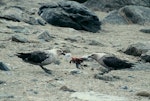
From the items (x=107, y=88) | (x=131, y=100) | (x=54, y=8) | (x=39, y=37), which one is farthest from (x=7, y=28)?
(x=131, y=100)

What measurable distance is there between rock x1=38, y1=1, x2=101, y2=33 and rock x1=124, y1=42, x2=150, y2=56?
4.47m

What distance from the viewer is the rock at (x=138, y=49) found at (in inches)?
597

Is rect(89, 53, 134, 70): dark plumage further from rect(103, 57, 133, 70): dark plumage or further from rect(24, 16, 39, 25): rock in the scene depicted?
rect(24, 16, 39, 25): rock

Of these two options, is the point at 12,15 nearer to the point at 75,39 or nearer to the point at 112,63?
the point at 75,39

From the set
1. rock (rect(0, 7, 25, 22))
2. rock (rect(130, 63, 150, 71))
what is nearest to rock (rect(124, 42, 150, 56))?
rock (rect(130, 63, 150, 71))

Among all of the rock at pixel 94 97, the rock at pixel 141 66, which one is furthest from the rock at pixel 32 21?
the rock at pixel 94 97

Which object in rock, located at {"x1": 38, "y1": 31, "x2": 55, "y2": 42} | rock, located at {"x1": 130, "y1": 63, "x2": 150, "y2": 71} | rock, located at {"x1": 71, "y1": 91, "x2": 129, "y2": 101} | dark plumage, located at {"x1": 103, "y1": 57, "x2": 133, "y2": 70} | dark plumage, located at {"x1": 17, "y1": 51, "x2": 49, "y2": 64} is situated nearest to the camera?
rock, located at {"x1": 71, "y1": 91, "x2": 129, "y2": 101}

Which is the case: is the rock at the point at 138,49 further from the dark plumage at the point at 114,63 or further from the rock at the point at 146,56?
the dark plumage at the point at 114,63

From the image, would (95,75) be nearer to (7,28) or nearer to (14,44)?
(14,44)

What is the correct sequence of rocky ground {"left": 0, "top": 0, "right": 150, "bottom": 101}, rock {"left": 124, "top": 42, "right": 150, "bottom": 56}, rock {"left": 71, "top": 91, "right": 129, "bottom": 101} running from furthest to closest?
rock {"left": 124, "top": 42, "right": 150, "bottom": 56} → rocky ground {"left": 0, "top": 0, "right": 150, "bottom": 101} → rock {"left": 71, "top": 91, "right": 129, "bottom": 101}

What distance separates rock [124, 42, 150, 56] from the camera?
15163 millimetres

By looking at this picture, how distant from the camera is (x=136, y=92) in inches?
403

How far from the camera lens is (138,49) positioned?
15281mm

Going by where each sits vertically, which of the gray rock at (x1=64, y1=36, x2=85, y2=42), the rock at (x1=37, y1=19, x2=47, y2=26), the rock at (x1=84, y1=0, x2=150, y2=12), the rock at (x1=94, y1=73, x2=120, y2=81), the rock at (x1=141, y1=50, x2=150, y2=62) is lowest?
the rock at (x1=84, y1=0, x2=150, y2=12)
